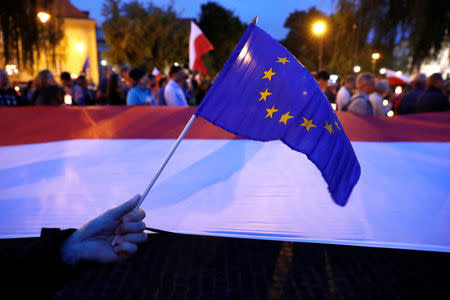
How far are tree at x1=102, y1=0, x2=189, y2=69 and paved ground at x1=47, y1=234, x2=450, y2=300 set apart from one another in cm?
3729

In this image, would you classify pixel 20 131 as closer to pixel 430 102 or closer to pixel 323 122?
pixel 323 122

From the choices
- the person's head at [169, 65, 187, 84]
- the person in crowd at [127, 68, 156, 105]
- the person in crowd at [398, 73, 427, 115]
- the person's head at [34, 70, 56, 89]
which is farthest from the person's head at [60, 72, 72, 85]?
the person in crowd at [398, 73, 427, 115]

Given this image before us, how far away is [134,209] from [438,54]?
441 inches

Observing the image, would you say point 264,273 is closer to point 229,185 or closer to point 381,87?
point 229,185

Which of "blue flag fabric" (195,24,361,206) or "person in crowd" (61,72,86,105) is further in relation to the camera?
"person in crowd" (61,72,86,105)

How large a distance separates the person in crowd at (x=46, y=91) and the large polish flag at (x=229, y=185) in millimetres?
1958

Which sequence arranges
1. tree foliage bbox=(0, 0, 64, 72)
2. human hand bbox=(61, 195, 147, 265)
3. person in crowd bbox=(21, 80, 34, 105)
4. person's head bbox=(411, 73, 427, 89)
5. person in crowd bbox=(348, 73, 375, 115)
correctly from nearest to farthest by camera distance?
human hand bbox=(61, 195, 147, 265) < person in crowd bbox=(348, 73, 375, 115) < person's head bbox=(411, 73, 427, 89) < person in crowd bbox=(21, 80, 34, 105) < tree foliage bbox=(0, 0, 64, 72)

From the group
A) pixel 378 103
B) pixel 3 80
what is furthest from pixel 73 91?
pixel 378 103

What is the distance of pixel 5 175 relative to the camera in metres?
2.83

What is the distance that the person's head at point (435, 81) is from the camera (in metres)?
5.53

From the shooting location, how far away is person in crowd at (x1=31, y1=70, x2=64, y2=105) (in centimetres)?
590

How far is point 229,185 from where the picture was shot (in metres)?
2.73

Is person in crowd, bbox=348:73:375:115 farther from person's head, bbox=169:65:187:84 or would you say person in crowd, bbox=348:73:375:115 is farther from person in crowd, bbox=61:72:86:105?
person in crowd, bbox=61:72:86:105

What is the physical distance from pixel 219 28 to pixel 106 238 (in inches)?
2600
